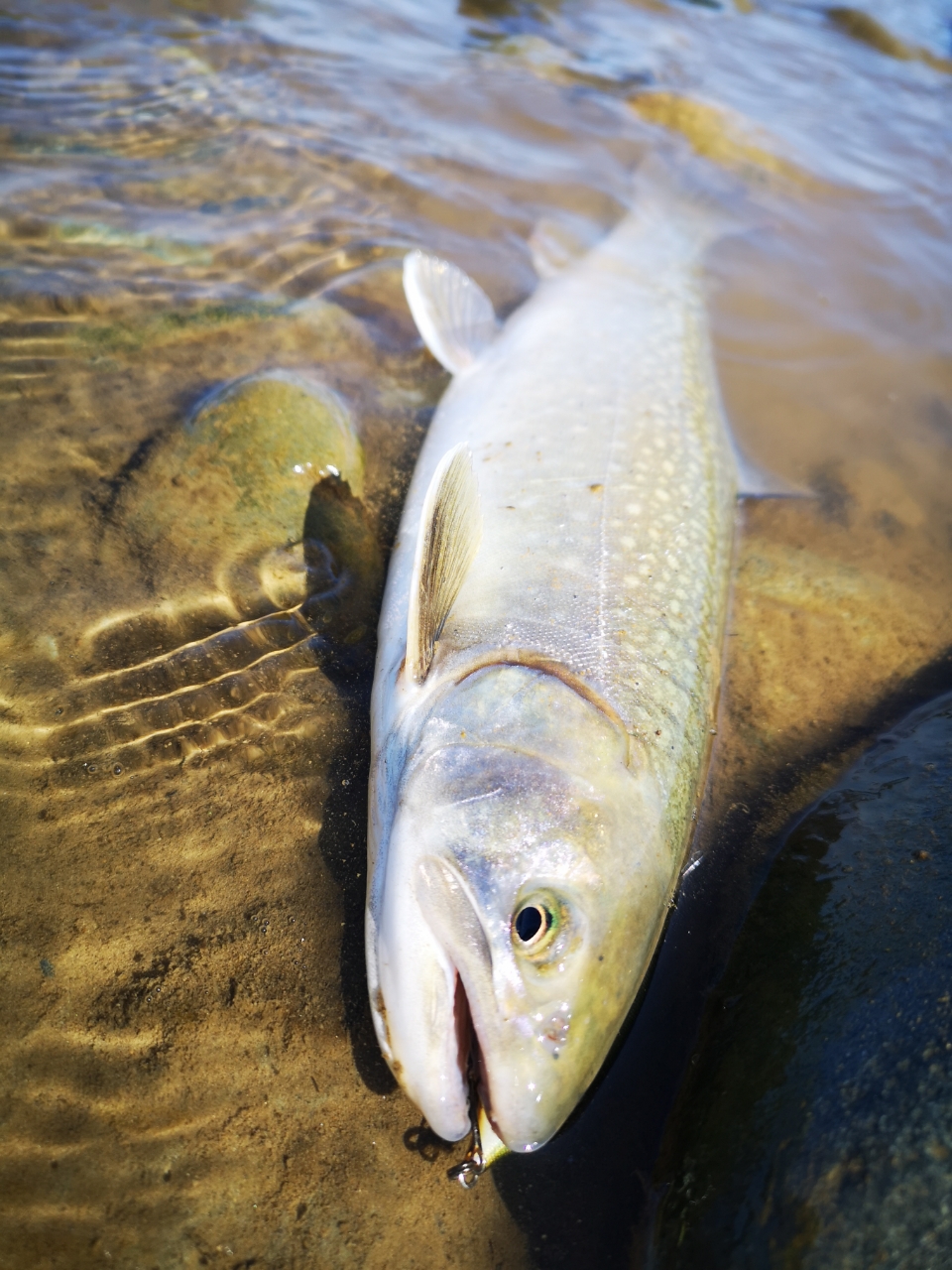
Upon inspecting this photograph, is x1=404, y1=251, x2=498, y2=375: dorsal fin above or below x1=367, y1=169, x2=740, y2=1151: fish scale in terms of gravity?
above

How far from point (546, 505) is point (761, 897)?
1.66 m

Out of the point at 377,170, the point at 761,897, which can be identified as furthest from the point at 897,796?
the point at 377,170

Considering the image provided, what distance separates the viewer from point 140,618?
2.73 m

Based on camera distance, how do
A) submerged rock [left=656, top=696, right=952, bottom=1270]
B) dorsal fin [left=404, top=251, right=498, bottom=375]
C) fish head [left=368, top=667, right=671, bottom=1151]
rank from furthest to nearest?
dorsal fin [left=404, top=251, right=498, bottom=375] → fish head [left=368, top=667, right=671, bottom=1151] → submerged rock [left=656, top=696, right=952, bottom=1270]

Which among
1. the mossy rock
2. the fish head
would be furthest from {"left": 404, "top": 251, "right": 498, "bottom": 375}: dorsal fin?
the fish head

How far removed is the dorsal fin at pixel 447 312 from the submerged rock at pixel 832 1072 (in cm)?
290

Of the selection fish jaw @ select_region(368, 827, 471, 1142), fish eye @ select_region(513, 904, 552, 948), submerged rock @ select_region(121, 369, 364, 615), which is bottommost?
fish jaw @ select_region(368, 827, 471, 1142)

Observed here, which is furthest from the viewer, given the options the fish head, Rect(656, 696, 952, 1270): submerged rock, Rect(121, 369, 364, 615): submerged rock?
Rect(121, 369, 364, 615): submerged rock

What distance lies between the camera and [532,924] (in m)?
2.06

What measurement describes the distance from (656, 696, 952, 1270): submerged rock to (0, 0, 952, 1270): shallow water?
0.48 feet

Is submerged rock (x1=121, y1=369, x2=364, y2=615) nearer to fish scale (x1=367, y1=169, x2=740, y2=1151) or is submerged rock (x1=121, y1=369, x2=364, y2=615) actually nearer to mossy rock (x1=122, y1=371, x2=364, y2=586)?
mossy rock (x1=122, y1=371, x2=364, y2=586)

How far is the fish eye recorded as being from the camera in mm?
2022

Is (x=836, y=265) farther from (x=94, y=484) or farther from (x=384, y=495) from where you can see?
(x=94, y=484)

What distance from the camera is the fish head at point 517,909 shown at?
1967mm
